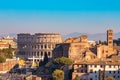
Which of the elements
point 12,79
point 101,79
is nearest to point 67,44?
point 12,79

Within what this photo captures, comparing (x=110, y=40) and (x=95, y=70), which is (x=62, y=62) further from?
(x=110, y=40)

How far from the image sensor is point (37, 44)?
11888cm

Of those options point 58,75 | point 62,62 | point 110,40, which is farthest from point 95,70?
point 110,40

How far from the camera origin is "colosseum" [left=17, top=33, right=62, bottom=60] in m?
116

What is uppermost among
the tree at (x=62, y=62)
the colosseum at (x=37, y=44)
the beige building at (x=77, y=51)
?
the colosseum at (x=37, y=44)

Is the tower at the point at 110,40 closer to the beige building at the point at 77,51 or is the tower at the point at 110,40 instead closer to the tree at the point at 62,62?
the beige building at the point at 77,51

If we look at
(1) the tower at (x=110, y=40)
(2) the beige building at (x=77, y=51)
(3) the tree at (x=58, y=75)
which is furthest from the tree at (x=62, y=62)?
(1) the tower at (x=110, y=40)

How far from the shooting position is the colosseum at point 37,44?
115938mm

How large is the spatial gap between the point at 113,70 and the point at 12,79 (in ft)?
35.3

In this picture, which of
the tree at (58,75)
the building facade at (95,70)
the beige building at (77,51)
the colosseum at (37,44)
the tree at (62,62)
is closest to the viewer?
Result: the tree at (58,75)

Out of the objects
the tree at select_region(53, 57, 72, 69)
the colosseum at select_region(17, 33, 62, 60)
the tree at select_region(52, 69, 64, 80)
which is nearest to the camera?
the tree at select_region(52, 69, 64, 80)

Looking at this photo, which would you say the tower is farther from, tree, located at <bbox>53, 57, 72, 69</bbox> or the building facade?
the building facade

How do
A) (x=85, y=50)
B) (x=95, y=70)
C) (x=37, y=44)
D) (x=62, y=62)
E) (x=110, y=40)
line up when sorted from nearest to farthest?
1. (x=95, y=70)
2. (x=62, y=62)
3. (x=85, y=50)
4. (x=110, y=40)
5. (x=37, y=44)

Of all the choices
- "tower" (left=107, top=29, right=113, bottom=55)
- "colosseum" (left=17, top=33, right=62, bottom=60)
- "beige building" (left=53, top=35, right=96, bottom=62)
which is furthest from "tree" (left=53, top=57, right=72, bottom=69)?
"colosseum" (left=17, top=33, right=62, bottom=60)
